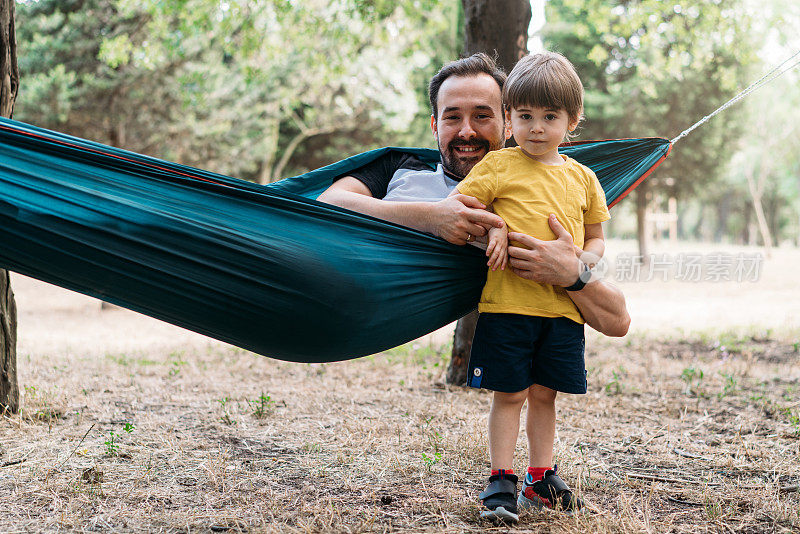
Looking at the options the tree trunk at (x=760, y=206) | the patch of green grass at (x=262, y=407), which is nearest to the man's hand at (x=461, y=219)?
the patch of green grass at (x=262, y=407)

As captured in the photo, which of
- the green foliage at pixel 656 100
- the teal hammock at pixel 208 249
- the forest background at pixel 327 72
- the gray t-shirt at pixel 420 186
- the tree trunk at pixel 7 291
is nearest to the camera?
the teal hammock at pixel 208 249

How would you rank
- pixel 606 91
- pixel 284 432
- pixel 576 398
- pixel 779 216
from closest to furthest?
pixel 284 432 → pixel 576 398 → pixel 606 91 → pixel 779 216

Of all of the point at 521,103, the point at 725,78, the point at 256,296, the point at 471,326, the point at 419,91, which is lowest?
the point at 471,326

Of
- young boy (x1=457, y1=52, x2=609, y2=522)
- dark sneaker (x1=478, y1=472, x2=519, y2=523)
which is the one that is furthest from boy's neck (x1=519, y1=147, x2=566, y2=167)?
dark sneaker (x1=478, y1=472, x2=519, y2=523)

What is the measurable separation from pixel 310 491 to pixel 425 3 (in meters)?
4.87

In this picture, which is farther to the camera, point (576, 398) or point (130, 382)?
point (130, 382)

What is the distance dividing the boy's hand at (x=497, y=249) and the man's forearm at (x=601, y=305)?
0.21 meters

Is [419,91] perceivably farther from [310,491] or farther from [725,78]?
[310,491]

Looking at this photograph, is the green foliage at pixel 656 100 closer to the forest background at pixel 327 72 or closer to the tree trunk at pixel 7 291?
the forest background at pixel 327 72

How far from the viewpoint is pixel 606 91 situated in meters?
11.8

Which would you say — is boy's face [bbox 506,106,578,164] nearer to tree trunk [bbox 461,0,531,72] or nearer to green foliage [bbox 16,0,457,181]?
tree trunk [bbox 461,0,531,72]

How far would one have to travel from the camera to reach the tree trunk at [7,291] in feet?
8.28

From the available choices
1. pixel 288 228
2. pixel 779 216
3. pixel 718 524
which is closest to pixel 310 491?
pixel 288 228

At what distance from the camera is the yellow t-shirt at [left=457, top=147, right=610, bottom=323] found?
169 cm
